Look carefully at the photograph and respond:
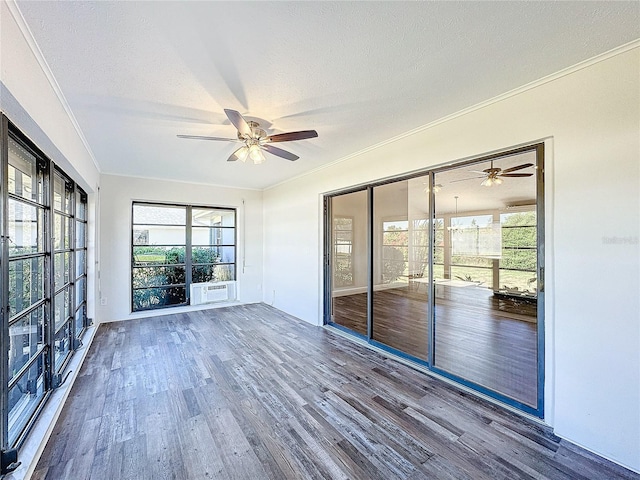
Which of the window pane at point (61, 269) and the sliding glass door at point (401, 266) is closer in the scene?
the window pane at point (61, 269)

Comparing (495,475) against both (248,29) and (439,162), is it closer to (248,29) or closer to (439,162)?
(439,162)

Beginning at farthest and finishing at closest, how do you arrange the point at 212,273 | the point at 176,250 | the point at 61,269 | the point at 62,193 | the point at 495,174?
1. the point at 212,273
2. the point at 176,250
3. the point at 62,193
4. the point at 61,269
5. the point at 495,174

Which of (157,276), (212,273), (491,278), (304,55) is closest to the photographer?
(304,55)

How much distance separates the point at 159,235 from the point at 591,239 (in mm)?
6297

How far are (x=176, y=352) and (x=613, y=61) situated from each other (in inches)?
198

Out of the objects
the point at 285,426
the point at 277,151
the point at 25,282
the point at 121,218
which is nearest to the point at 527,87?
the point at 277,151

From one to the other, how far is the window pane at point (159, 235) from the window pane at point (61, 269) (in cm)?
214

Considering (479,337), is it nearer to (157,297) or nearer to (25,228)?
(25,228)

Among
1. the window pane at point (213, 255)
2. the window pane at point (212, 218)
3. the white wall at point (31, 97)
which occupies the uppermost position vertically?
the white wall at point (31, 97)

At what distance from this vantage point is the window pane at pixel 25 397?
1.89 m

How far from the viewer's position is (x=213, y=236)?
616cm

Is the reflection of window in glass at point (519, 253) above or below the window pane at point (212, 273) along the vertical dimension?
above

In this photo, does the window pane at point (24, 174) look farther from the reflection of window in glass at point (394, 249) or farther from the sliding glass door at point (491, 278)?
the reflection of window in glass at point (394, 249)

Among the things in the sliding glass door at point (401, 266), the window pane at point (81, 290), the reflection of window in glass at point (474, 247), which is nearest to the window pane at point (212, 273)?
the window pane at point (81, 290)
